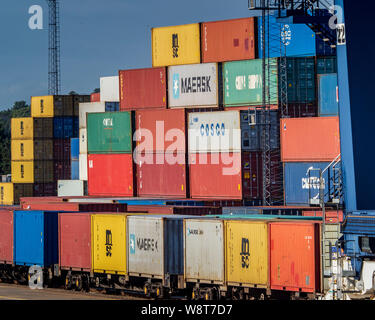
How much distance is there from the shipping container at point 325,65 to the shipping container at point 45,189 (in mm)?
48426

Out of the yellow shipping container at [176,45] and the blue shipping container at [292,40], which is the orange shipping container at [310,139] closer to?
the blue shipping container at [292,40]

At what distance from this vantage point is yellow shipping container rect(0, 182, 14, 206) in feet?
294

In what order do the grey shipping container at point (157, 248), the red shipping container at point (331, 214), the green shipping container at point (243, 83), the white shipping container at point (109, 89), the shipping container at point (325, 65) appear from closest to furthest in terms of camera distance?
the red shipping container at point (331, 214) < the grey shipping container at point (157, 248) < the shipping container at point (325, 65) < the green shipping container at point (243, 83) < the white shipping container at point (109, 89)

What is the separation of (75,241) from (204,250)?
874 centimetres

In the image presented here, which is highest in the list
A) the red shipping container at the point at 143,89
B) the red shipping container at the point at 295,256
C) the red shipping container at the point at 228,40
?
the red shipping container at the point at 228,40

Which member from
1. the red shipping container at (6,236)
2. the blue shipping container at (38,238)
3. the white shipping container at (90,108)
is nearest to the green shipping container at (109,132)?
the red shipping container at (6,236)

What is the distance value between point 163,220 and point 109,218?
3.77 metres

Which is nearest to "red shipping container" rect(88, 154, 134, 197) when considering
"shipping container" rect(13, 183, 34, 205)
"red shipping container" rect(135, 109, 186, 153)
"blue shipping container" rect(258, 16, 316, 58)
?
"red shipping container" rect(135, 109, 186, 153)

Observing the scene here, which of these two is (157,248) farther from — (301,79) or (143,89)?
(143,89)

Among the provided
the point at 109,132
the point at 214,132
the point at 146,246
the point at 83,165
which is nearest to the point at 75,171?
the point at 83,165

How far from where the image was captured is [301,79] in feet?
153

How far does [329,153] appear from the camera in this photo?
131 feet

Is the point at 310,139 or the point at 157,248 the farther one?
the point at 310,139

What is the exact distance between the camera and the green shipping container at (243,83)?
4847cm
